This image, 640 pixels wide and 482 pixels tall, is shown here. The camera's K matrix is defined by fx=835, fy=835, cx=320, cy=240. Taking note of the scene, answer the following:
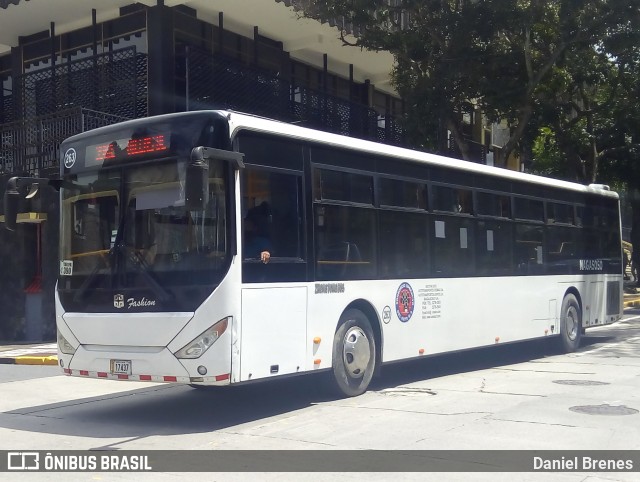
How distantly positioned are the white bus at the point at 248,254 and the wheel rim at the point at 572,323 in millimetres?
4256

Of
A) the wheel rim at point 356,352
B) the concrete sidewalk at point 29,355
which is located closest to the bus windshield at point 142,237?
the wheel rim at point 356,352

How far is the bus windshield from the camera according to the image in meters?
8.76

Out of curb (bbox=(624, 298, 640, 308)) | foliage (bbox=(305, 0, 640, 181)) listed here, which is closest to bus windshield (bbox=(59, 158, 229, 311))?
foliage (bbox=(305, 0, 640, 181))

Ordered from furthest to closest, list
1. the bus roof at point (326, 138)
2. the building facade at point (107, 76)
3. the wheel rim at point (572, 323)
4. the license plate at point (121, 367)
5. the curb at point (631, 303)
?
the curb at point (631, 303), the building facade at point (107, 76), the wheel rim at point (572, 323), the bus roof at point (326, 138), the license plate at point (121, 367)

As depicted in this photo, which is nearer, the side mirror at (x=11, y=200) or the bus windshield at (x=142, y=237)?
the bus windshield at (x=142, y=237)

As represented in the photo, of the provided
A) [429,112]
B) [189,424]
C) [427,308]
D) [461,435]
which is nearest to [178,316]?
[189,424]

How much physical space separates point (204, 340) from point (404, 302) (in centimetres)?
390

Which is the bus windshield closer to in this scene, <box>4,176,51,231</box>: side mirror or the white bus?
the white bus

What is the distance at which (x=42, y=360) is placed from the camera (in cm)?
1609

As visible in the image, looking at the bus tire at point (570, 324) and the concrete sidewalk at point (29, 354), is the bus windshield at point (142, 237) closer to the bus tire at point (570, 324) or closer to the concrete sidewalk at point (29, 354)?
the concrete sidewalk at point (29, 354)

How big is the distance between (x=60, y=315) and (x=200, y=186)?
2.68 m

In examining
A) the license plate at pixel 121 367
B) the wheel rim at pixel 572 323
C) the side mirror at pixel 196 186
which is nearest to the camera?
the side mirror at pixel 196 186

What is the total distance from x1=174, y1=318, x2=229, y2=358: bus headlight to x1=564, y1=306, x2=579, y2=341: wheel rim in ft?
31.6

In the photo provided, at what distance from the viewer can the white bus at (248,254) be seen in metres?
8.73
